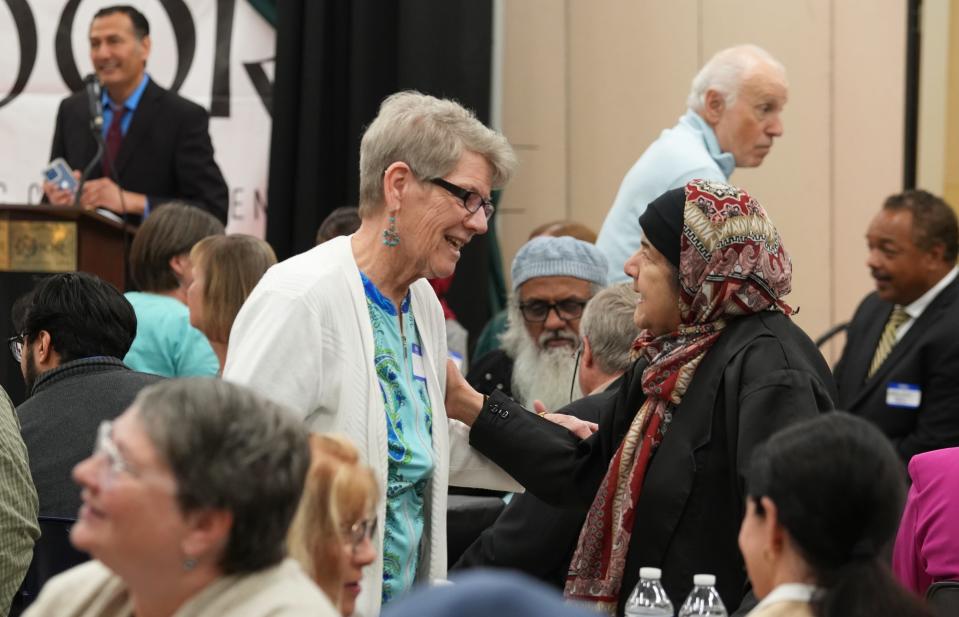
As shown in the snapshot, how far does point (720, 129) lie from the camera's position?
5641mm

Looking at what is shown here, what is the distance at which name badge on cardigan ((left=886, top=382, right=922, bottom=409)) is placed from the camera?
597 cm

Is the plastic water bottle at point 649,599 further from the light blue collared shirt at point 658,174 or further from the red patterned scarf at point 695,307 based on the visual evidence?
the light blue collared shirt at point 658,174

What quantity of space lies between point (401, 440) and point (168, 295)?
2.26 metres

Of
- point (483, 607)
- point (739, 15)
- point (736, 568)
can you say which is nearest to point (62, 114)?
point (739, 15)

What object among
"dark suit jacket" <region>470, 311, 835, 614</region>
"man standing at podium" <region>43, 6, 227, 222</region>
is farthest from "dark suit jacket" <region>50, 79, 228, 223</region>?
"dark suit jacket" <region>470, 311, 835, 614</region>

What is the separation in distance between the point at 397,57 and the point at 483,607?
6.08m

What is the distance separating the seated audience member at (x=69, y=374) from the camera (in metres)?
3.70

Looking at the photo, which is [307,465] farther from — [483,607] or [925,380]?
[925,380]

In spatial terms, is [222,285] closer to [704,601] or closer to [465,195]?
[465,195]

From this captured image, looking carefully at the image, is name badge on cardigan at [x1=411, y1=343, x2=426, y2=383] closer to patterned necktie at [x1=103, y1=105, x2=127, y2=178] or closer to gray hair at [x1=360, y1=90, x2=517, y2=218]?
gray hair at [x1=360, y1=90, x2=517, y2=218]

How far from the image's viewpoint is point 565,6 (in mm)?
7621

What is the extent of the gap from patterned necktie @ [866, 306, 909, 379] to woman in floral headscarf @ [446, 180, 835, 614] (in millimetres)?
3164

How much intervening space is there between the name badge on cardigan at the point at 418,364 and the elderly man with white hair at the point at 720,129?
89.5 inches

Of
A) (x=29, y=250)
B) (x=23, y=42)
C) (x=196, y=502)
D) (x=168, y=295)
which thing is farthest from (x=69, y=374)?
(x=23, y=42)
